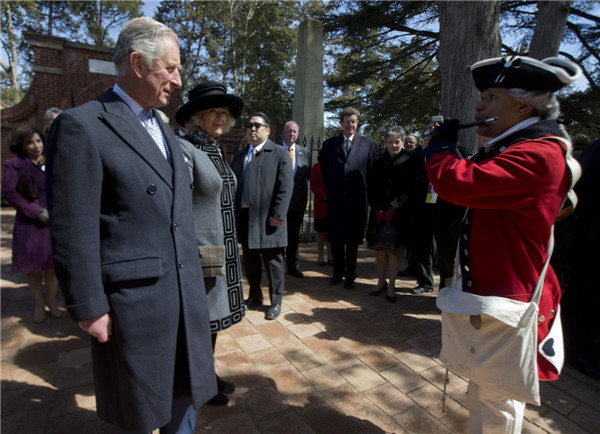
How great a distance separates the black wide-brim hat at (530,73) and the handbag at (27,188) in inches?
153

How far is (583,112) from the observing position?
8.64m

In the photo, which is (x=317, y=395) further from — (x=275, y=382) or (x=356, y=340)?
(x=356, y=340)

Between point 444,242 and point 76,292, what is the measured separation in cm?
350

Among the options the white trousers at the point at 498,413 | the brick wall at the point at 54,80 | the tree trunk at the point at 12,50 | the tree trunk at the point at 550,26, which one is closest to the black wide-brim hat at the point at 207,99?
the white trousers at the point at 498,413

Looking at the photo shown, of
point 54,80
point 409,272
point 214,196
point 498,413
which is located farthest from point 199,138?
point 54,80

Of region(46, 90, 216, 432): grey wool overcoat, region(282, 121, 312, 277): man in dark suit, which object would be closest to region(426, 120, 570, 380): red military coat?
region(46, 90, 216, 432): grey wool overcoat

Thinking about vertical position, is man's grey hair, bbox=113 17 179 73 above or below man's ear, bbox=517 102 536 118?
above

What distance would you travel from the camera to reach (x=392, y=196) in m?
4.14

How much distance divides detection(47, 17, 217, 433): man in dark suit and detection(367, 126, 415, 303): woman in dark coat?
2902 mm

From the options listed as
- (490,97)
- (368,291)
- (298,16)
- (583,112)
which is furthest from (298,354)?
(298,16)

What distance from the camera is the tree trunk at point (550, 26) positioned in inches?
244

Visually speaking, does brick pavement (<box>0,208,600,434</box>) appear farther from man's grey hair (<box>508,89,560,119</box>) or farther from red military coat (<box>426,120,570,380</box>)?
man's grey hair (<box>508,89,560,119</box>)

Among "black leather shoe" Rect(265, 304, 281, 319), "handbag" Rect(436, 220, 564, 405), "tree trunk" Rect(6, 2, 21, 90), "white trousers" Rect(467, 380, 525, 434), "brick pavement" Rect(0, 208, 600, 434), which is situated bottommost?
"brick pavement" Rect(0, 208, 600, 434)

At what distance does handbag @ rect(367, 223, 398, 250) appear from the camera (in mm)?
3980
